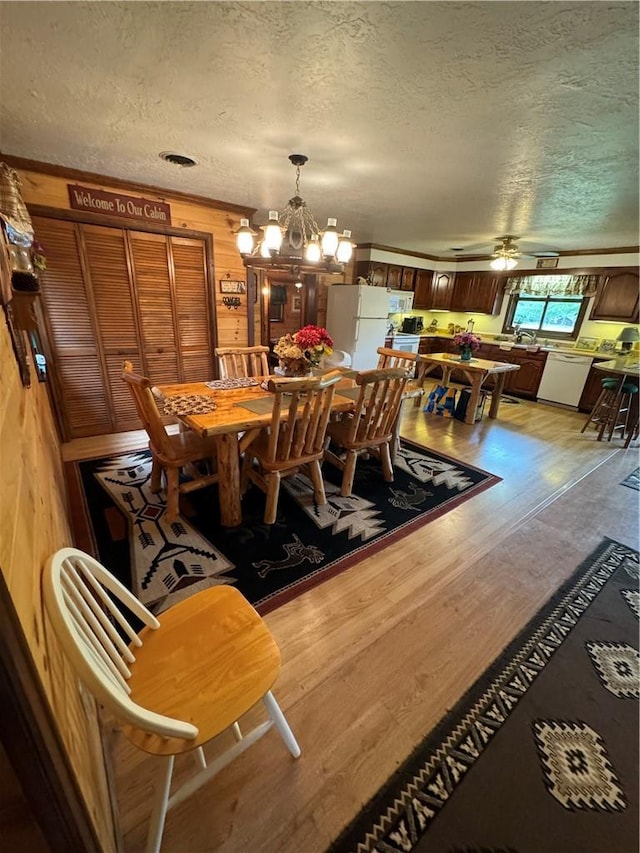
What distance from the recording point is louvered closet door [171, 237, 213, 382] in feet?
11.9

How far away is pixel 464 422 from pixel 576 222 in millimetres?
2477

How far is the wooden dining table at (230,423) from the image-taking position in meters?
2.02

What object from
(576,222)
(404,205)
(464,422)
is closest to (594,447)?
(464,422)

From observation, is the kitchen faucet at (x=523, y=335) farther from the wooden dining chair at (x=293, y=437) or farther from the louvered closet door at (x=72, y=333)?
the louvered closet door at (x=72, y=333)

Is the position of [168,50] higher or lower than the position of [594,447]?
higher

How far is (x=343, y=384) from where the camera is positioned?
123 inches

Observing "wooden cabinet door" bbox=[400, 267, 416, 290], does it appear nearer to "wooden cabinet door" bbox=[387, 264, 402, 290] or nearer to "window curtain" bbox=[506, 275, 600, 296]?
"wooden cabinet door" bbox=[387, 264, 402, 290]

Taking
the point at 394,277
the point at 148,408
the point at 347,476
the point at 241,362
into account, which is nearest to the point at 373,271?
the point at 394,277

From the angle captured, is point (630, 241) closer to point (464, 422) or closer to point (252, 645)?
point (464, 422)

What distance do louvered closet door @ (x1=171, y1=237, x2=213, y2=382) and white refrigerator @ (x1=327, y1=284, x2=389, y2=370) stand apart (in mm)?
2247

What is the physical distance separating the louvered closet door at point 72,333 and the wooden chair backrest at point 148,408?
1691 mm

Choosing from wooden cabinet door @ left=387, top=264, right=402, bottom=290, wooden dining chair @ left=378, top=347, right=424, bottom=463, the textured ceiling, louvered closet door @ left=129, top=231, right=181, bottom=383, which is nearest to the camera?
the textured ceiling

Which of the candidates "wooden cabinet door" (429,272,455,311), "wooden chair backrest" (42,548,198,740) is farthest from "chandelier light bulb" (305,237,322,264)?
"wooden cabinet door" (429,272,455,311)

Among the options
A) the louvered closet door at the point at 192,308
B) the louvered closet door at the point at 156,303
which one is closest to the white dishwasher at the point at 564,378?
the louvered closet door at the point at 192,308
